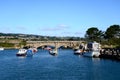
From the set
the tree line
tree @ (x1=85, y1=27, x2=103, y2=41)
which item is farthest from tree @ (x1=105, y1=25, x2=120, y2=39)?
tree @ (x1=85, y1=27, x2=103, y2=41)

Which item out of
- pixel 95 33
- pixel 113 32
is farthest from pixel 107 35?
pixel 95 33

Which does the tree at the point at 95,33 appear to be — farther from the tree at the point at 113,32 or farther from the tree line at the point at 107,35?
the tree at the point at 113,32

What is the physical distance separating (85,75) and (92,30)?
108m

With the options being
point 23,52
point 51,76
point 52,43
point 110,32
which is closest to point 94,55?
point 23,52

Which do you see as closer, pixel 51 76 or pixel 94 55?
pixel 51 76

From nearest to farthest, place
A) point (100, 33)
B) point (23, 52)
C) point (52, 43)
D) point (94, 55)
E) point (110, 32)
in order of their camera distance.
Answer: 1. point (94, 55)
2. point (23, 52)
3. point (110, 32)
4. point (100, 33)
5. point (52, 43)

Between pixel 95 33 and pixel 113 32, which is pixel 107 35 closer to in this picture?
pixel 113 32

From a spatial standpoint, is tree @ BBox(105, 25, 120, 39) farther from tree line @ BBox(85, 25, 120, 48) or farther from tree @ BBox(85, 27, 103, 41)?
tree @ BBox(85, 27, 103, 41)

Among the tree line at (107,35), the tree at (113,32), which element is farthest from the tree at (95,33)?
the tree at (113,32)

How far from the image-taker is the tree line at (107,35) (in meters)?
143

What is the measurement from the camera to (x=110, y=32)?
15175 cm

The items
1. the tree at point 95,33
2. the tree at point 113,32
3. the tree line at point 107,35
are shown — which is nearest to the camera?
the tree line at point 107,35

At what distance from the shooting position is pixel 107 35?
15562cm

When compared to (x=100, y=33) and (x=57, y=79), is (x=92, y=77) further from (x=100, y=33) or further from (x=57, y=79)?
(x=100, y=33)
